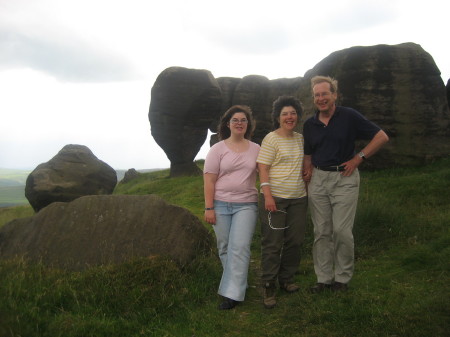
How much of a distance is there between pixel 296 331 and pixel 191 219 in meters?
2.56

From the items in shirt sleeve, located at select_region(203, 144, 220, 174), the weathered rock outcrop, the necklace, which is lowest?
shirt sleeve, located at select_region(203, 144, 220, 174)

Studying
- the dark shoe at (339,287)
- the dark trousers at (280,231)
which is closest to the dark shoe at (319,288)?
the dark shoe at (339,287)

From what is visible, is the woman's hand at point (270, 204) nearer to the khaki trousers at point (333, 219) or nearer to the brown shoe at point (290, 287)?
the khaki trousers at point (333, 219)

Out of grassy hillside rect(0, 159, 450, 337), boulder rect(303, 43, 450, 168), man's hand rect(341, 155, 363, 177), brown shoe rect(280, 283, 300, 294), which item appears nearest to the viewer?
grassy hillside rect(0, 159, 450, 337)

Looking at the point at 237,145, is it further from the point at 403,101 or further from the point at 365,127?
the point at 403,101

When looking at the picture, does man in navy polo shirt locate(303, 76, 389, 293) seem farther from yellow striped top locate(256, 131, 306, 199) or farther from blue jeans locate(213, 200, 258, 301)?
blue jeans locate(213, 200, 258, 301)

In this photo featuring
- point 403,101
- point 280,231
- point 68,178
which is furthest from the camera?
point 68,178

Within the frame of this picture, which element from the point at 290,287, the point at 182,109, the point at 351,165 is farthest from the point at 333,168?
the point at 182,109

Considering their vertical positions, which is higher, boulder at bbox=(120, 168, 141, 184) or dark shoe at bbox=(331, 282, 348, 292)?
boulder at bbox=(120, 168, 141, 184)

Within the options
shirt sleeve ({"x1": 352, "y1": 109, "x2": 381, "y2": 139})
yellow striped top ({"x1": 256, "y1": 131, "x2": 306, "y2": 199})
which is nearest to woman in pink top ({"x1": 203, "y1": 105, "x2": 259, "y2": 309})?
yellow striped top ({"x1": 256, "y1": 131, "x2": 306, "y2": 199})

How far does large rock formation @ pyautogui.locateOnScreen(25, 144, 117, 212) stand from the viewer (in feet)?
41.9

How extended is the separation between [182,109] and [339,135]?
15.2m

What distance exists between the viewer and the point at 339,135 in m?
4.66

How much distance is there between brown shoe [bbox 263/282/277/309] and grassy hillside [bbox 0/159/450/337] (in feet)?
0.30
